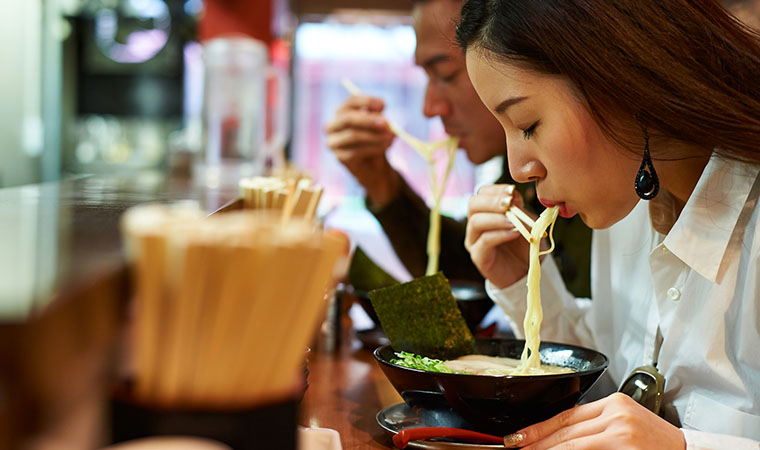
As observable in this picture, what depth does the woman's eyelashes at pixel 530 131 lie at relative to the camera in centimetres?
124

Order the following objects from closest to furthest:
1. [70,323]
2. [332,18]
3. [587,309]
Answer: [70,323], [587,309], [332,18]

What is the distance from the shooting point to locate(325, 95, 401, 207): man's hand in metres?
2.38

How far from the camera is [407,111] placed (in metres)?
8.74

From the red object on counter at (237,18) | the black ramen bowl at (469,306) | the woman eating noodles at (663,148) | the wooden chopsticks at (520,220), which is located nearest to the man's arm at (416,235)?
the black ramen bowl at (469,306)

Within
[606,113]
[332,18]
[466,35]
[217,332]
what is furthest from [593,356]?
[332,18]

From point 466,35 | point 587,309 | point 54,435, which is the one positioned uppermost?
point 466,35

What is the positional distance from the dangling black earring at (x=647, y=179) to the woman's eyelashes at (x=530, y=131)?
18 cm

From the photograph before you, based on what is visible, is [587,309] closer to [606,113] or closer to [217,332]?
[606,113]

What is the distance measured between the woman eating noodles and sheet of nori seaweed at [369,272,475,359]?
0.82ft

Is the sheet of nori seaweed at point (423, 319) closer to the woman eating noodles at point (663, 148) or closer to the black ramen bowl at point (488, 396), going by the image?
the black ramen bowl at point (488, 396)

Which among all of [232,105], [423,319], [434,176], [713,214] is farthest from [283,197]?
[232,105]

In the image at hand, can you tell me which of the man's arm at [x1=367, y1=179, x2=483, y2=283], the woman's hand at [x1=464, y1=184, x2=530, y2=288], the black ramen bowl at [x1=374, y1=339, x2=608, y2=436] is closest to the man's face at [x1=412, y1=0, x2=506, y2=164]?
the man's arm at [x1=367, y1=179, x2=483, y2=283]

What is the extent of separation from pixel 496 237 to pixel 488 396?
1.79 feet

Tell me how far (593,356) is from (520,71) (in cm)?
47
